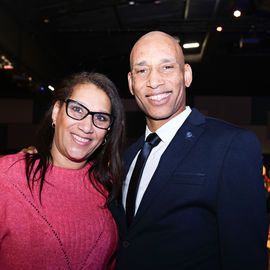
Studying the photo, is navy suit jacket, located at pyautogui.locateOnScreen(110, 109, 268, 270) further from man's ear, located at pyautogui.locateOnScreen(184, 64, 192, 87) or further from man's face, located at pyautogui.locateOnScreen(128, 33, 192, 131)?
man's ear, located at pyautogui.locateOnScreen(184, 64, 192, 87)

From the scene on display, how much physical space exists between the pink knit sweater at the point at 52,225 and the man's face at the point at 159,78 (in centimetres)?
63

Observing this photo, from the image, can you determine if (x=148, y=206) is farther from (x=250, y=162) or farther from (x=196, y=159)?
(x=250, y=162)

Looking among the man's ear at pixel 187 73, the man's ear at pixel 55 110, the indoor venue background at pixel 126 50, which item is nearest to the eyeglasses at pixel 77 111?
the man's ear at pixel 55 110

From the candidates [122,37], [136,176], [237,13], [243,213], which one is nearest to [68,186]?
[136,176]

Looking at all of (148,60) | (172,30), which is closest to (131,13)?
(172,30)

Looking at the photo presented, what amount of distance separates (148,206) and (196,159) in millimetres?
317

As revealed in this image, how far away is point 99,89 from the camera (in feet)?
6.03

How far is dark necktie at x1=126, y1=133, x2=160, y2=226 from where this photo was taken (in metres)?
1.55

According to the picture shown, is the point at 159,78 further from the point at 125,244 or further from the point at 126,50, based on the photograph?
the point at 126,50

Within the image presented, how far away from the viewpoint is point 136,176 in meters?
1.65

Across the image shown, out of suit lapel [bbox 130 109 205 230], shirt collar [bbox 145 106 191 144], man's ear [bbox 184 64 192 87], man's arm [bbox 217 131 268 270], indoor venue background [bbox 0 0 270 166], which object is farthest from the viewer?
indoor venue background [bbox 0 0 270 166]

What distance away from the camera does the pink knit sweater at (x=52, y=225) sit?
1474mm

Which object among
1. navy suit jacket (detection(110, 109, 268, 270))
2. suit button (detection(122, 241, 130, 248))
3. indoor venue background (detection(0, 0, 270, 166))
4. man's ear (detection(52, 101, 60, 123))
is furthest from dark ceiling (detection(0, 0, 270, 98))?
suit button (detection(122, 241, 130, 248))

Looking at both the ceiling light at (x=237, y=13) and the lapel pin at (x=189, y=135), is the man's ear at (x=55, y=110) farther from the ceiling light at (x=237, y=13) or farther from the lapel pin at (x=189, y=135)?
the ceiling light at (x=237, y=13)
